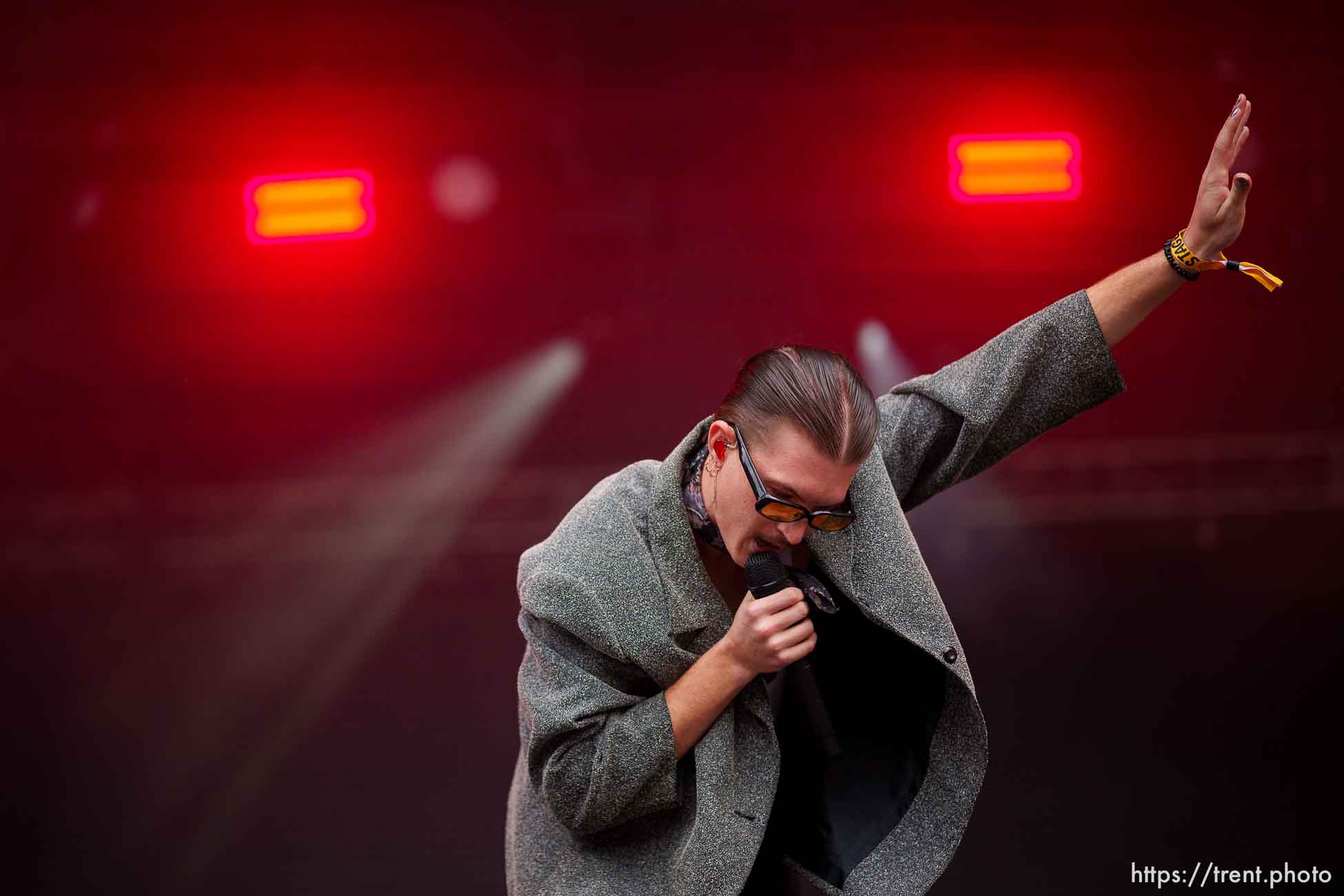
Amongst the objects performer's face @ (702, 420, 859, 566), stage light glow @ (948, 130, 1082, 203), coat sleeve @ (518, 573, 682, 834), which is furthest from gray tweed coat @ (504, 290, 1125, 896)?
stage light glow @ (948, 130, 1082, 203)

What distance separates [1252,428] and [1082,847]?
1102 millimetres

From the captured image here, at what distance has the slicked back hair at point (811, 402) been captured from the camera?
4.56 feet

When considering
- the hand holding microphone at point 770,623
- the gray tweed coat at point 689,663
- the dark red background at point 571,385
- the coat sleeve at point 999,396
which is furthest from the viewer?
the dark red background at point 571,385

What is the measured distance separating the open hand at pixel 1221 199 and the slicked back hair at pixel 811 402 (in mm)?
478

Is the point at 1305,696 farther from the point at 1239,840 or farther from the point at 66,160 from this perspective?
the point at 66,160

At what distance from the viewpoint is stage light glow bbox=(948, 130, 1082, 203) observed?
2842 mm

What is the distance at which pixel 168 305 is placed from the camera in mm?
2748

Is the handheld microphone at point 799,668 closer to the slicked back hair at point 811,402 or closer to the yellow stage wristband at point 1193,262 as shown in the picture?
the slicked back hair at point 811,402

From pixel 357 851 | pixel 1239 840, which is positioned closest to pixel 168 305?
pixel 357 851

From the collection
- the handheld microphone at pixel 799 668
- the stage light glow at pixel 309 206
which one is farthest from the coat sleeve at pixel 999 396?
the stage light glow at pixel 309 206

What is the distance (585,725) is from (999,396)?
0.69 meters

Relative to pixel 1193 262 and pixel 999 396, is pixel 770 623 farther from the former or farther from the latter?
pixel 1193 262

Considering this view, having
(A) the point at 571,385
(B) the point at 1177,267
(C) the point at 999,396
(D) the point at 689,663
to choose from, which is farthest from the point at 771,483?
(A) the point at 571,385

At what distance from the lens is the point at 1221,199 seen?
1488mm
